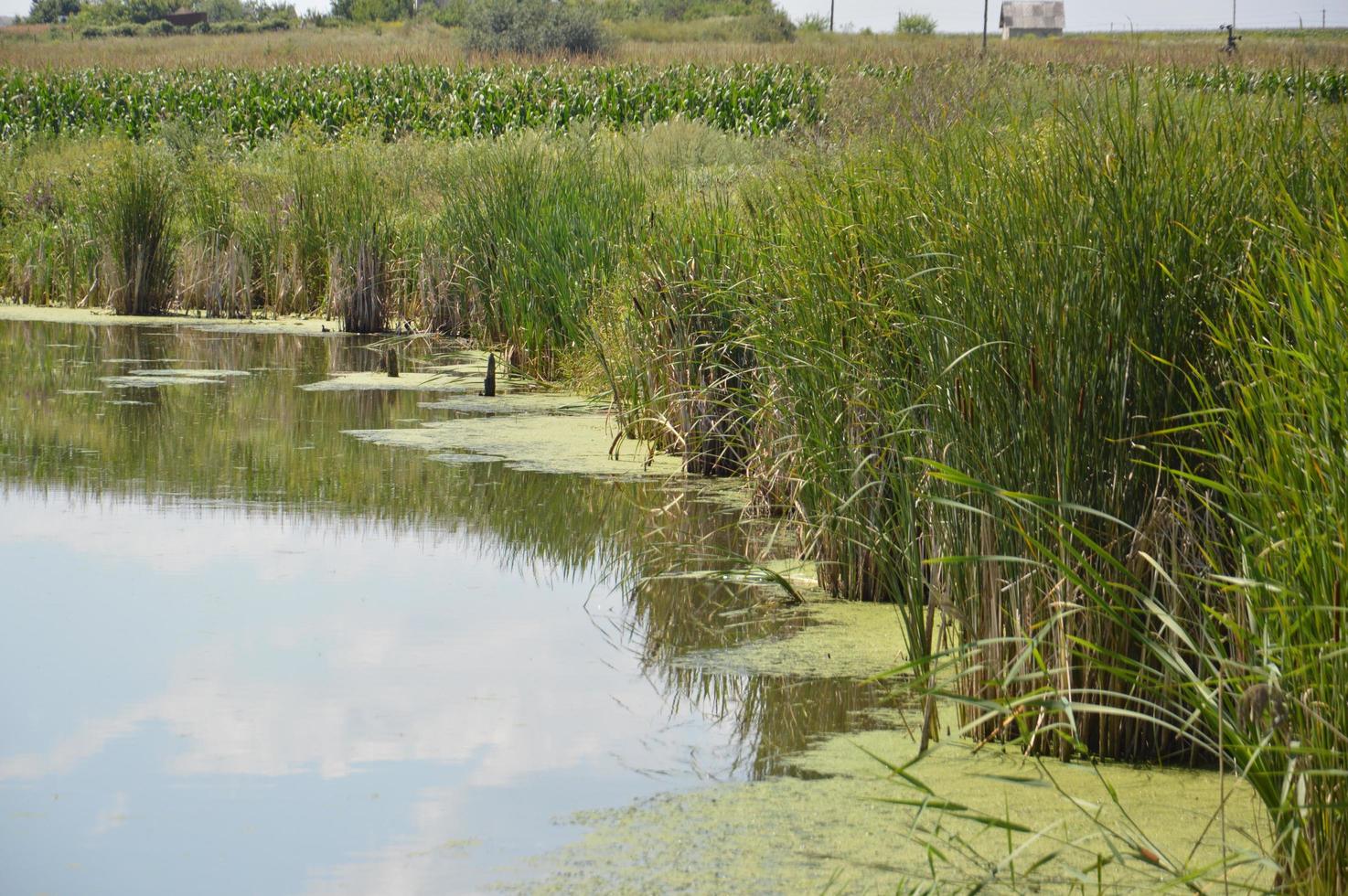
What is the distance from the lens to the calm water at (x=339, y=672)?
10.1 ft

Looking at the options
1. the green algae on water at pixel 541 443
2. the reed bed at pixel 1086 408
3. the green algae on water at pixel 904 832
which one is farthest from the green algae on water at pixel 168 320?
the green algae on water at pixel 904 832

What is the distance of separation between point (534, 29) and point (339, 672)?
3705 centimetres

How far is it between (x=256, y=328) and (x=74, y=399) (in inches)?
143

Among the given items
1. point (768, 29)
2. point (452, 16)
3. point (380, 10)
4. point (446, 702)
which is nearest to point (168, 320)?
point (446, 702)

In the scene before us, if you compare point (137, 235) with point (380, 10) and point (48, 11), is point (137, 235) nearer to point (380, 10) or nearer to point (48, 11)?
point (380, 10)

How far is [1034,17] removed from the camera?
6988cm

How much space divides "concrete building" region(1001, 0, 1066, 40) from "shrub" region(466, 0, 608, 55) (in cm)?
3409

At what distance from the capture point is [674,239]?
6820 mm

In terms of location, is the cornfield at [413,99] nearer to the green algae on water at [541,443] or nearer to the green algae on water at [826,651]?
the green algae on water at [541,443]

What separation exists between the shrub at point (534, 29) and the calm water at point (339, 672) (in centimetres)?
3275

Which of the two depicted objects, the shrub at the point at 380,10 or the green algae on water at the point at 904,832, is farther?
the shrub at the point at 380,10

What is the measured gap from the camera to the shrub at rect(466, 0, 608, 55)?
38.8 meters

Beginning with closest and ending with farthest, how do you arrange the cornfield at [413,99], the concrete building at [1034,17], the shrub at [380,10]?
the cornfield at [413,99], the shrub at [380,10], the concrete building at [1034,17]

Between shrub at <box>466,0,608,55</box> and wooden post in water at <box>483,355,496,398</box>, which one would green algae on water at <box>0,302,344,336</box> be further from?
shrub at <box>466,0,608,55</box>
